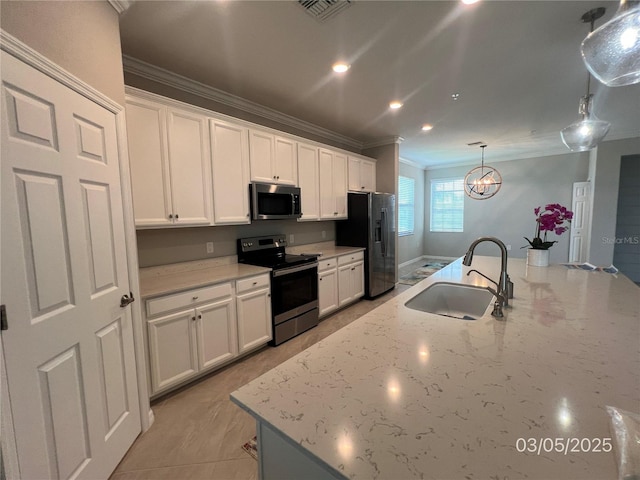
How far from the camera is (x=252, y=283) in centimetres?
262

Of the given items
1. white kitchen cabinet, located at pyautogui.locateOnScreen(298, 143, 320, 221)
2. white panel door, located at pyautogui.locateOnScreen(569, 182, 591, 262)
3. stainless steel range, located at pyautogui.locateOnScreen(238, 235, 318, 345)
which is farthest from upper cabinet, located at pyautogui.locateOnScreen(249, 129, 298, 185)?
white panel door, located at pyautogui.locateOnScreen(569, 182, 591, 262)

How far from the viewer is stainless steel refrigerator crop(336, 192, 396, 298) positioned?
4.21 meters

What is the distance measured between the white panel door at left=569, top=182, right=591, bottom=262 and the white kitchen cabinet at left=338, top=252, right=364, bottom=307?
4.86m

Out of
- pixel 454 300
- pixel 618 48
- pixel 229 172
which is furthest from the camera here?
pixel 229 172

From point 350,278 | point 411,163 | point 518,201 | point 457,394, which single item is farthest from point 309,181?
point 518,201

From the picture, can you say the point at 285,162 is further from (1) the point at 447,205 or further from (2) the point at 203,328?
(1) the point at 447,205

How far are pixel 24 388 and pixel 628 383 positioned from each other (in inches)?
80.2

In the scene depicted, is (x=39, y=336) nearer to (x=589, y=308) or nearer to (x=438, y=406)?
(x=438, y=406)

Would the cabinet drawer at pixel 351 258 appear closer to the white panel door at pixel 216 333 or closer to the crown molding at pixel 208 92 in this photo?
the white panel door at pixel 216 333

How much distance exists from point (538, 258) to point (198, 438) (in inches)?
120

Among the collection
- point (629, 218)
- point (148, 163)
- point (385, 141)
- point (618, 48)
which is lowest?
point (629, 218)

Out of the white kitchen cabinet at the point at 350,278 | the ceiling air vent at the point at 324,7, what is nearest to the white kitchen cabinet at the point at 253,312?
the white kitchen cabinet at the point at 350,278

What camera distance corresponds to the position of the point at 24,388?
1038 millimetres

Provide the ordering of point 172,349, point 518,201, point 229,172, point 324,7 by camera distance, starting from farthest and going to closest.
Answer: point 518,201 < point 229,172 < point 172,349 < point 324,7
